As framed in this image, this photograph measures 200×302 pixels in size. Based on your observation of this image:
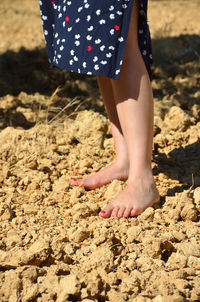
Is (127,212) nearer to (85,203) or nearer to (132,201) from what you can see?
(132,201)

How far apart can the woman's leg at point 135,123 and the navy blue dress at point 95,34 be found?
0.08 metres

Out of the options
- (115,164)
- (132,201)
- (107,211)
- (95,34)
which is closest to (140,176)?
(132,201)

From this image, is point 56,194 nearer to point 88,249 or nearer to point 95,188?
point 95,188

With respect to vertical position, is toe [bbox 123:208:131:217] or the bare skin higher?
the bare skin

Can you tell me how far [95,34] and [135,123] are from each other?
421 mm

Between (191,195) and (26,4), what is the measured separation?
18.3 ft

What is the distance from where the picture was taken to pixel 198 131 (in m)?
2.96

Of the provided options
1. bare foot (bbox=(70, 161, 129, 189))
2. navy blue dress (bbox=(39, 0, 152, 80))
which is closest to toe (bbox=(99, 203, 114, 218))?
bare foot (bbox=(70, 161, 129, 189))

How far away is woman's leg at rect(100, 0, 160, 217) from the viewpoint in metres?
1.94

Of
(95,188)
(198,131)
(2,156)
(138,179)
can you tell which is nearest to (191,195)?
(138,179)

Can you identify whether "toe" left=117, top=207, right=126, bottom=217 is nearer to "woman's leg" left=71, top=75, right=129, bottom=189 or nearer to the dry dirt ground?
the dry dirt ground

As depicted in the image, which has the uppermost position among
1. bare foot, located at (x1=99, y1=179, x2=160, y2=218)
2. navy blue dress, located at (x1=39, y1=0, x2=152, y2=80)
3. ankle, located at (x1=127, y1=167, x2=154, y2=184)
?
navy blue dress, located at (x1=39, y1=0, x2=152, y2=80)

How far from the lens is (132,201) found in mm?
→ 2047

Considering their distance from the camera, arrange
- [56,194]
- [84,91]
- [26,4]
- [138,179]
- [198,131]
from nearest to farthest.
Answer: [138,179] → [56,194] → [198,131] → [84,91] → [26,4]
